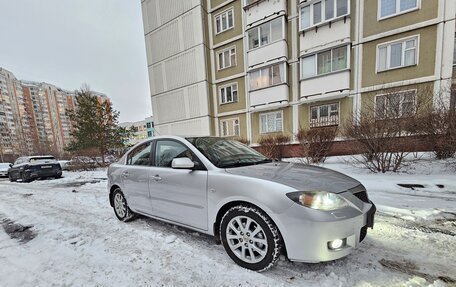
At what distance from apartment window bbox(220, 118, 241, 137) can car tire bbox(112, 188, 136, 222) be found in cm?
1232

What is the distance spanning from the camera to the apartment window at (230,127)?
1588 cm

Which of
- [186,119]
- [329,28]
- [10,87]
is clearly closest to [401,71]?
[329,28]

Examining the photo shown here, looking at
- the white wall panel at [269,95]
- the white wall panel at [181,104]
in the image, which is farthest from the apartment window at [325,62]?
the white wall panel at [181,104]

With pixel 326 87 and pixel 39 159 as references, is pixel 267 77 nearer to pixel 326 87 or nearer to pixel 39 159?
pixel 326 87

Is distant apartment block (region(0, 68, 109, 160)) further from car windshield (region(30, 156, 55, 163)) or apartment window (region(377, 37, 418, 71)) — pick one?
apartment window (region(377, 37, 418, 71))

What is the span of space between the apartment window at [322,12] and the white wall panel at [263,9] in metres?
1.61

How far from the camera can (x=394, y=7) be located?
10.2 meters

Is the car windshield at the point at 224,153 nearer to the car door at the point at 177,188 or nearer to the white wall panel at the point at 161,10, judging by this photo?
the car door at the point at 177,188

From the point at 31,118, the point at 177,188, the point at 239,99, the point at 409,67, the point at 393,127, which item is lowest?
the point at 177,188

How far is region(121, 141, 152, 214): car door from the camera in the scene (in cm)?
323

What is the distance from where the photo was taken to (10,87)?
44.7 metres

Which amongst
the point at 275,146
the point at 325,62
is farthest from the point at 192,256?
the point at 325,62

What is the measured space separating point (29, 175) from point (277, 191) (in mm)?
14460

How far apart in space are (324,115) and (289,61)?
438 cm
